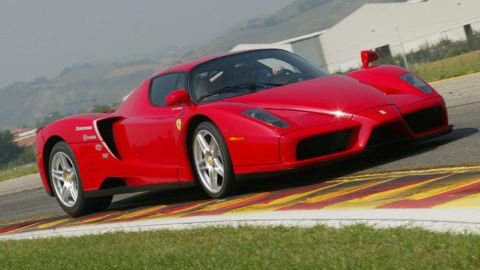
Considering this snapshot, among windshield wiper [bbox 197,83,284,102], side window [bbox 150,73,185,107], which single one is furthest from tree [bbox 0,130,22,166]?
windshield wiper [bbox 197,83,284,102]

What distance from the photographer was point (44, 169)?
402 inches

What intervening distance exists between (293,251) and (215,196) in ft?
10.8

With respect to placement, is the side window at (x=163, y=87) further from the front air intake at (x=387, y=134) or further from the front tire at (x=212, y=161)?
the front air intake at (x=387, y=134)

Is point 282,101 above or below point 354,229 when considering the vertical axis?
above

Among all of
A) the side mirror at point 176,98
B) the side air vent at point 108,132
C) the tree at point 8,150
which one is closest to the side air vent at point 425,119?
the side mirror at point 176,98

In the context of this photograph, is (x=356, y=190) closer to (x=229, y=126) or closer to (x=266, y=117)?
(x=266, y=117)

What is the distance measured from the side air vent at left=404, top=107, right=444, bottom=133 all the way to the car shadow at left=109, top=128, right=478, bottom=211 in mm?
199

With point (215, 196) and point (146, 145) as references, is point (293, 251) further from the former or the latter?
point (146, 145)

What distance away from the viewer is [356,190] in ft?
22.3

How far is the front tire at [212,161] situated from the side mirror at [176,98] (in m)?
0.31

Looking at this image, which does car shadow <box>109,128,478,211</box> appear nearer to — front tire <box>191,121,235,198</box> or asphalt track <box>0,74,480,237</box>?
asphalt track <box>0,74,480,237</box>

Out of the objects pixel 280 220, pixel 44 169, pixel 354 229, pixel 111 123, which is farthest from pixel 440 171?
pixel 44 169

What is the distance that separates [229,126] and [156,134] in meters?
1.15

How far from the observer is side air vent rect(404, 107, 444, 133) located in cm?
805
